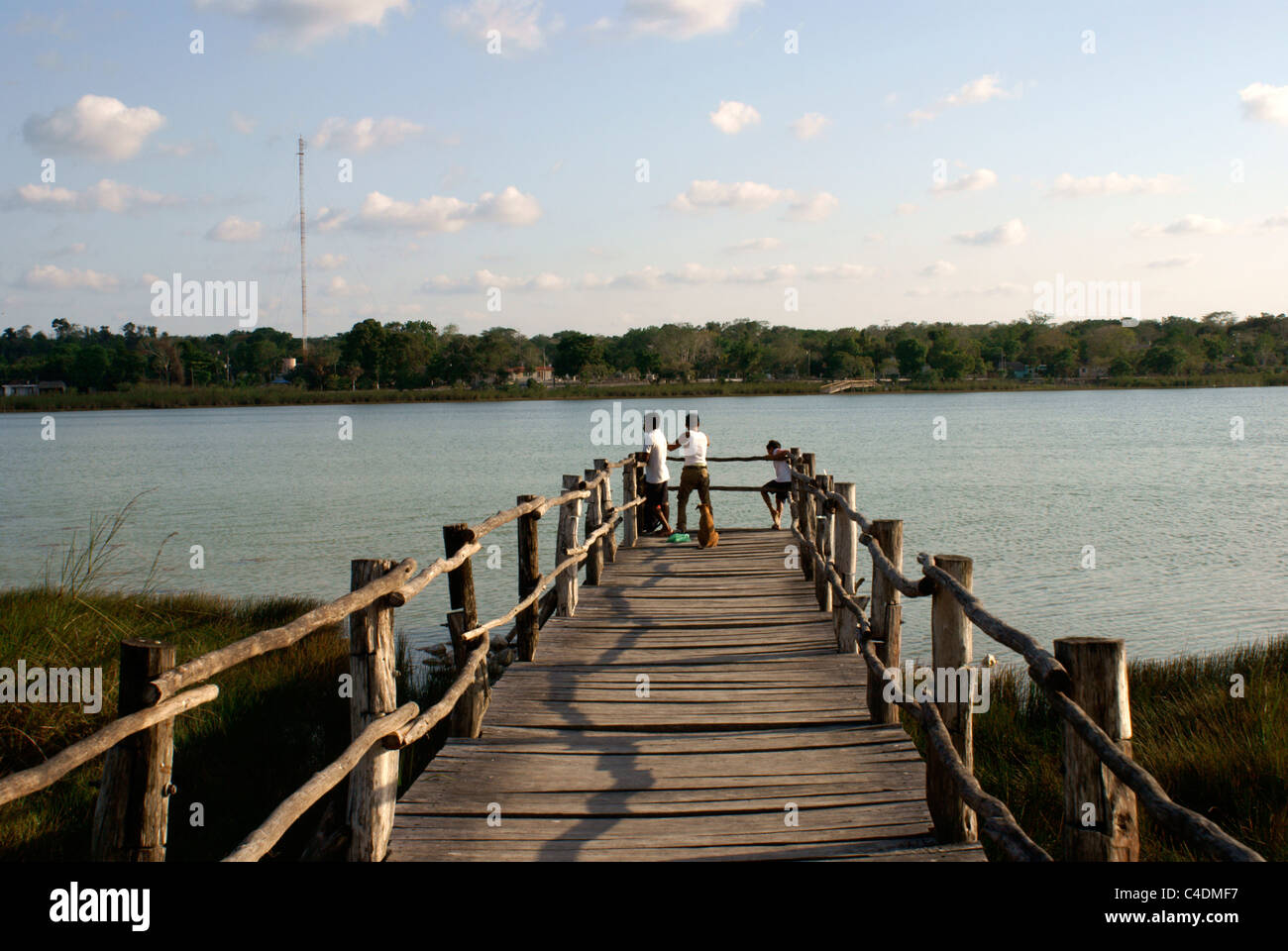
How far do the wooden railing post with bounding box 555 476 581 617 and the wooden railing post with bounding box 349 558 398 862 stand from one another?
3.87 m

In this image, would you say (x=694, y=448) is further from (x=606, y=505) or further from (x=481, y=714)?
(x=481, y=714)

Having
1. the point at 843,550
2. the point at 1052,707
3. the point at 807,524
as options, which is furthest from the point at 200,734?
the point at 807,524

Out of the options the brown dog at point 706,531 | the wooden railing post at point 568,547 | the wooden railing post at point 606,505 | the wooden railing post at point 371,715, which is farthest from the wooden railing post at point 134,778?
the brown dog at point 706,531

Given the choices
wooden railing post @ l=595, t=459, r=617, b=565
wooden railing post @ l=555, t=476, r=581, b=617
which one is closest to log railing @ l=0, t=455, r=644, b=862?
wooden railing post @ l=555, t=476, r=581, b=617

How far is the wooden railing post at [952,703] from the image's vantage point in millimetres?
4109

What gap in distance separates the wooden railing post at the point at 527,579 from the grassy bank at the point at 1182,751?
9.47ft

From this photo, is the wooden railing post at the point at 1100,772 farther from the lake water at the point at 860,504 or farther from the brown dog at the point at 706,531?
the brown dog at the point at 706,531

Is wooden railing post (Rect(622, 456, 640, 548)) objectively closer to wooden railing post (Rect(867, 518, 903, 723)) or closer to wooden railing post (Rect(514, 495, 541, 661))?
wooden railing post (Rect(514, 495, 541, 661))

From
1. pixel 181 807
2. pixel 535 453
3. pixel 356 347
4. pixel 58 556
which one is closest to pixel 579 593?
pixel 181 807

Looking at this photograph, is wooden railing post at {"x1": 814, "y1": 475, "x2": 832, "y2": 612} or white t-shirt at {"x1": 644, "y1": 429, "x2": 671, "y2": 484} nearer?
wooden railing post at {"x1": 814, "y1": 475, "x2": 832, "y2": 612}

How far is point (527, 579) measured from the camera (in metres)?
6.99

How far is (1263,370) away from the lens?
133500 millimetres

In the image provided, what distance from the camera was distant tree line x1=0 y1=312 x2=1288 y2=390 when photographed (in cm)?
11225
